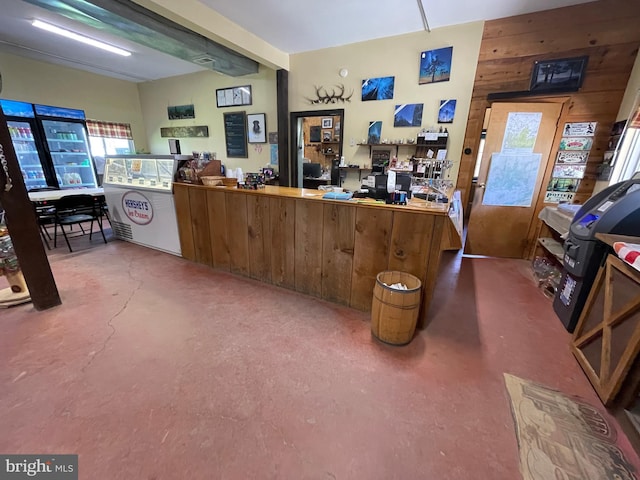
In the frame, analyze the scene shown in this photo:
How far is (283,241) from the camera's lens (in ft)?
8.42

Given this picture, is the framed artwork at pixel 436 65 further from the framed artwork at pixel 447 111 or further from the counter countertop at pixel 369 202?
the counter countertop at pixel 369 202

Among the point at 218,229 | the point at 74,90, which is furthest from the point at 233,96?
the point at 218,229

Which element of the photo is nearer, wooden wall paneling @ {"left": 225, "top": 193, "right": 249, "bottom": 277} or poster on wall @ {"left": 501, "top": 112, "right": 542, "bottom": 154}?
wooden wall paneling @ {"left": 225, "top": 193, "right": 249, "bottom": 277}

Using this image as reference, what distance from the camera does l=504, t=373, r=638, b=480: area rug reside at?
1153mm

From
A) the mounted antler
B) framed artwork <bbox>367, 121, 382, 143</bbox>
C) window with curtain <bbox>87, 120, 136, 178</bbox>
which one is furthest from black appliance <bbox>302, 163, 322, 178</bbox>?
window with curtain <bbox>87, 120, 136, 178</bbox>

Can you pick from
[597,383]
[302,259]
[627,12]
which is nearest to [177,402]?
[302,259]

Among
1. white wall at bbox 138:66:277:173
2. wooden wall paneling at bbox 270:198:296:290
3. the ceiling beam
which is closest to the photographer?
wooden wall paneling at bbox 270:198:296:290

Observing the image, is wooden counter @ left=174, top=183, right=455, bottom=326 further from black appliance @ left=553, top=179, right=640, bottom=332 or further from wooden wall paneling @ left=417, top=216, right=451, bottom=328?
black appliance @ left=553, top=179, right=640, bottom=332

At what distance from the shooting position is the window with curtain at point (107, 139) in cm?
581

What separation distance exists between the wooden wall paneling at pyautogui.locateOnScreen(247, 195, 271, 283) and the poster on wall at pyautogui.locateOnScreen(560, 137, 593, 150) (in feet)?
12.6

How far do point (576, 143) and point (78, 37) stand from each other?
7322 mm

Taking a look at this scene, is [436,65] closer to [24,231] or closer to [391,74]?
[391,74]

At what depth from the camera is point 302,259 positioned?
2.52m

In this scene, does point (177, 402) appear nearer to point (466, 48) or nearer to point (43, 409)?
point (43, 409)
